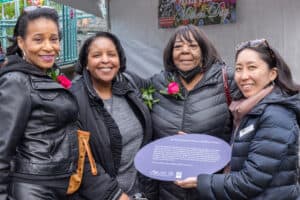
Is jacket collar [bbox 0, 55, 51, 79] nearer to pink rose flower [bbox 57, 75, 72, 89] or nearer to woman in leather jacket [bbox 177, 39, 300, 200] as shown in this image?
pink rose flower [bbox 57, 75, 72, 89]

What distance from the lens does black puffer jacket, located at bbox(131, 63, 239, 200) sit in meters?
3.08

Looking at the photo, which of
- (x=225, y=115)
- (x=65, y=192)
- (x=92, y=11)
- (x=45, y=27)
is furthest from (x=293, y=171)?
(x=92, y=11)

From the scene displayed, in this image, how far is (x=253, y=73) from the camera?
261cm

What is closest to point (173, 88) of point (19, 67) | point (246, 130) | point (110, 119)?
point (110, 119)

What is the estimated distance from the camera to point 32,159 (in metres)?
2.43

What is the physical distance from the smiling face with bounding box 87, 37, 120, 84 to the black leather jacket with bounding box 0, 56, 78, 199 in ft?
1.60

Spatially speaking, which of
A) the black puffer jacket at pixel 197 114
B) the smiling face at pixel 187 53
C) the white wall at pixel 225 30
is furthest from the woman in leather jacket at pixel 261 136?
the white wall at pixel 225 30

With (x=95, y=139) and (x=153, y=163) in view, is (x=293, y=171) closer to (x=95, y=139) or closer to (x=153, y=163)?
(x=153, y=163)

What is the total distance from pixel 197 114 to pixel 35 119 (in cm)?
111

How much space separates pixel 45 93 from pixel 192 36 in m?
1.15

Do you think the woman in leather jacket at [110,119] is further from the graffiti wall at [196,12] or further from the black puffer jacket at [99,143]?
the graffiti wall at [196,12]

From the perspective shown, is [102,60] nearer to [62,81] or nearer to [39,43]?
[62,81]

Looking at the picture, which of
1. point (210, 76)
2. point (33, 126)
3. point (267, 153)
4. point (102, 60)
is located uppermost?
point (102, 60)

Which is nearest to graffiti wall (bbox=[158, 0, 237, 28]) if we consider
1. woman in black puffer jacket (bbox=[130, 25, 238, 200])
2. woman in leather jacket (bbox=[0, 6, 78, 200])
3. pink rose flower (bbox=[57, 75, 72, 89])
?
woman in black puffer jacket (bbox=[130, 25, 238, 200])
